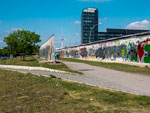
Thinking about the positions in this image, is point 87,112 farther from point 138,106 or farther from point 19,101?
point 19,101

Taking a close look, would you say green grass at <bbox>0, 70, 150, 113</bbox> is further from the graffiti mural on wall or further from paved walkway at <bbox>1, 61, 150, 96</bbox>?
the graffiti mural on wall

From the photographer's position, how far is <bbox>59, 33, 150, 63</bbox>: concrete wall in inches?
→ 760

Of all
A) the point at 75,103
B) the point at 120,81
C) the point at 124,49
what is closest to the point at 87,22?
the point at 124,49

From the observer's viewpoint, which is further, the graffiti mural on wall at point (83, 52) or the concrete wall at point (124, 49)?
the graffiti mural on wall at point (83, 52)

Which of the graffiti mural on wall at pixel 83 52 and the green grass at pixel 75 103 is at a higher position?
the graffiti mural on wall at pixel 83 52

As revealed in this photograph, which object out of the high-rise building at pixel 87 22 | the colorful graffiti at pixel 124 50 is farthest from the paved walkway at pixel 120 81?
the high-rise building at pixel 87 22

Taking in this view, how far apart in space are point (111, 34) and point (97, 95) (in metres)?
158

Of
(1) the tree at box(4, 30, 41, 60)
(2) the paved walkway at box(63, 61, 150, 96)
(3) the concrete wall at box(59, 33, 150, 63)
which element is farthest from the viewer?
(1) the tree at box(4, 30, 41, 60)

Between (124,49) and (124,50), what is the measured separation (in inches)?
4.9

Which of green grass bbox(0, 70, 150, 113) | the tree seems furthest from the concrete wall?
green grass bbox(0, 70, 150, 113)

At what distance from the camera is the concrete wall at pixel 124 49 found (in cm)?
1931

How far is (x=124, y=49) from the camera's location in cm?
2327

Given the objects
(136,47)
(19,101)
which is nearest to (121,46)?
(136,47)

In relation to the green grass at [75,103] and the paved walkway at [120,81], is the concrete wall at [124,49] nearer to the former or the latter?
the paved walkway at [120,81]
